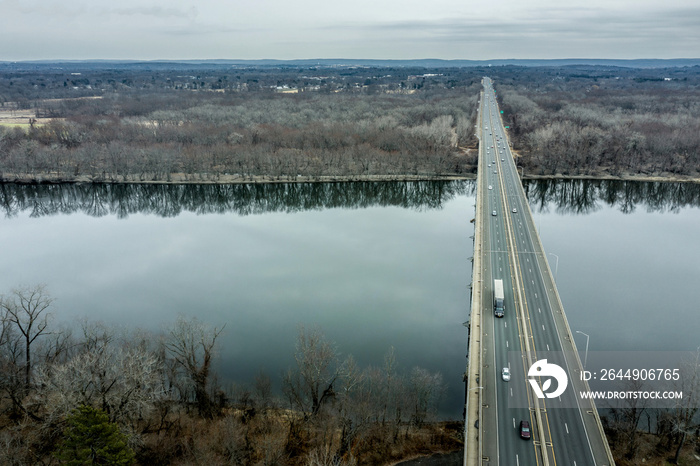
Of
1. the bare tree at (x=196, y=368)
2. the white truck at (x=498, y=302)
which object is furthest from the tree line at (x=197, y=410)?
the white truck at (x=498, y=302)

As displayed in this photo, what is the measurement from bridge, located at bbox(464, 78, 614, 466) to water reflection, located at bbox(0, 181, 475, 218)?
35862mm

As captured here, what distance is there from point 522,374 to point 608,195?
7002 centimetres

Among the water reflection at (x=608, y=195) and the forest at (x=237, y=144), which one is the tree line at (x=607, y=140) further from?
the forest at (x=237, y=144)

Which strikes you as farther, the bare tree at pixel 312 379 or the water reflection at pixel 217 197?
the water reflection at pixel 217 197

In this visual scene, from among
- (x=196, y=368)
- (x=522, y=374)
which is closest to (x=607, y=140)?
(x=522, y=374)

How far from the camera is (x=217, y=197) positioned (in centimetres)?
8494

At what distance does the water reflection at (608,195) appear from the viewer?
79312 mm

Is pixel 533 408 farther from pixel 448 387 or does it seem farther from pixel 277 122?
pixel 277 122

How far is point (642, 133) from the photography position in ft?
348

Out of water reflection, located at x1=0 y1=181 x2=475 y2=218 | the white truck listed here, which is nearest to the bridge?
the white truck

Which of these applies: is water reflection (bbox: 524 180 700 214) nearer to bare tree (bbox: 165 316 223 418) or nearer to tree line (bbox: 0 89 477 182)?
tree line (bbox: 0 89 477 182)

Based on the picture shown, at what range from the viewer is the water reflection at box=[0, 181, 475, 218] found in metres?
77.9

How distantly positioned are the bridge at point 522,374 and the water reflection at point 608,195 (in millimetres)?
35875

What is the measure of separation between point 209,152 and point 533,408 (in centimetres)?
8741
